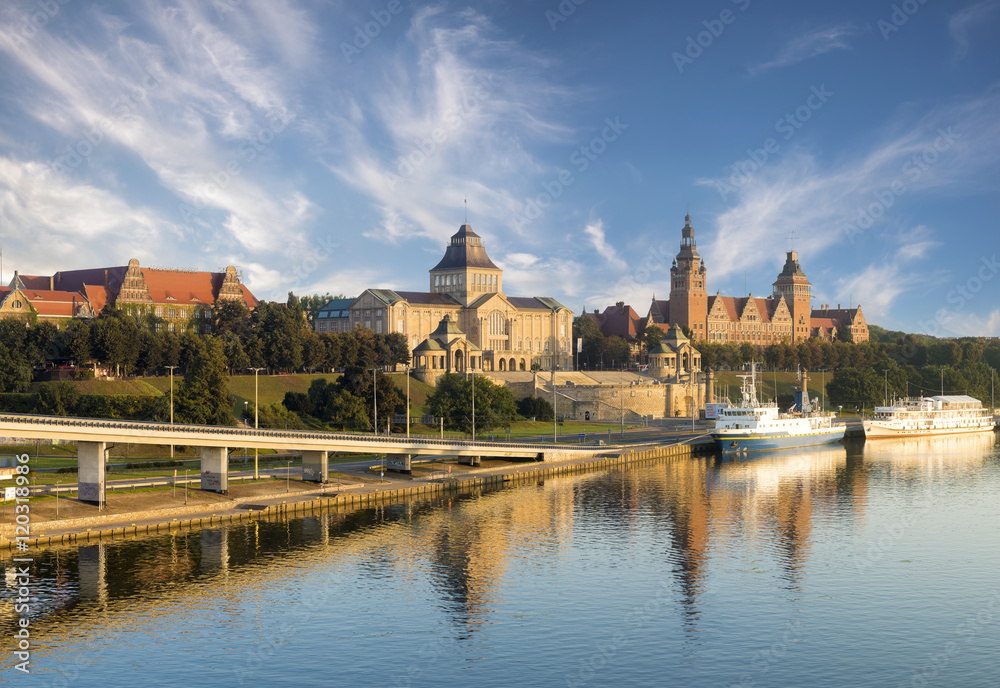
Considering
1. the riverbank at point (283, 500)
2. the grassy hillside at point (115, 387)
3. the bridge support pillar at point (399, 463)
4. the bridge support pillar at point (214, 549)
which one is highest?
the grassy hillside at point (115, 387)

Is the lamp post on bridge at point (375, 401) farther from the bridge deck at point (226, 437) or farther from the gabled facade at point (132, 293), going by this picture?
the gabled facade at point (132, 293)

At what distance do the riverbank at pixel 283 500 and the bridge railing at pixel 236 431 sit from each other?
9.35 ft

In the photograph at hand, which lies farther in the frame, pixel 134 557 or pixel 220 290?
pixel 220 290

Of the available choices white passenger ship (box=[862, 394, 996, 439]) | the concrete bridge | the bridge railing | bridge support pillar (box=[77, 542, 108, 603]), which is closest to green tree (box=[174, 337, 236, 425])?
the bridge railing

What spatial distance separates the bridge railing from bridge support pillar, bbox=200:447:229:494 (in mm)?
1487

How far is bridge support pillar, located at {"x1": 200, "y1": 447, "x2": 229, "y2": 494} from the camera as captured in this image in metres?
83.9

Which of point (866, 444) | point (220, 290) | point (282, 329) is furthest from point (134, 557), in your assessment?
→ point (220, 290)

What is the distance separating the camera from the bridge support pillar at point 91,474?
74375 mm

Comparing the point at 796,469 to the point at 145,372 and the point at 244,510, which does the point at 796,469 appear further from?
the point at 145,372

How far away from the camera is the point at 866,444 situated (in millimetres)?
154500

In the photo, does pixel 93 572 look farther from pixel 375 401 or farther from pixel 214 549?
pixel 375 401

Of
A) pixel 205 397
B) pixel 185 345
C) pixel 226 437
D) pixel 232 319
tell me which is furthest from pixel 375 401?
pixel 232 319

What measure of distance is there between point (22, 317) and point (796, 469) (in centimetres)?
12035

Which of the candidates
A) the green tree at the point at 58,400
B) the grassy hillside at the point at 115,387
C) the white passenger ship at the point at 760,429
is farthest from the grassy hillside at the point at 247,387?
the white passenger ship at the point at 760,429
